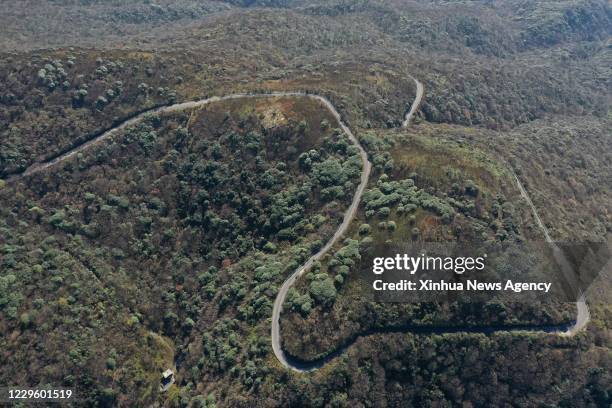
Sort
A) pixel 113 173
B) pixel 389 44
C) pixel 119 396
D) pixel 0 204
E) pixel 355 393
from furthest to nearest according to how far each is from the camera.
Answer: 1. pixel 389 44
2. pixel 113 173
3. pixel 0 204
4. pixel 119 396
5. pixel 355 393

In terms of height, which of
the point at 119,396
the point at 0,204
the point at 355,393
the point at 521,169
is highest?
the point at 521,169

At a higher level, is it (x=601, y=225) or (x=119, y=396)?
(x=601, y=225)

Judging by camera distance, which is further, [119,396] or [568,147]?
[568,147]

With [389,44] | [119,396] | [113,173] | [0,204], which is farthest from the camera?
[389,44]

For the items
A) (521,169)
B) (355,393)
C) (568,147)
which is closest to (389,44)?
(568,147)

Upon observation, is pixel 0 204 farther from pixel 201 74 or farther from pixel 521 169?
pixel 521 169
